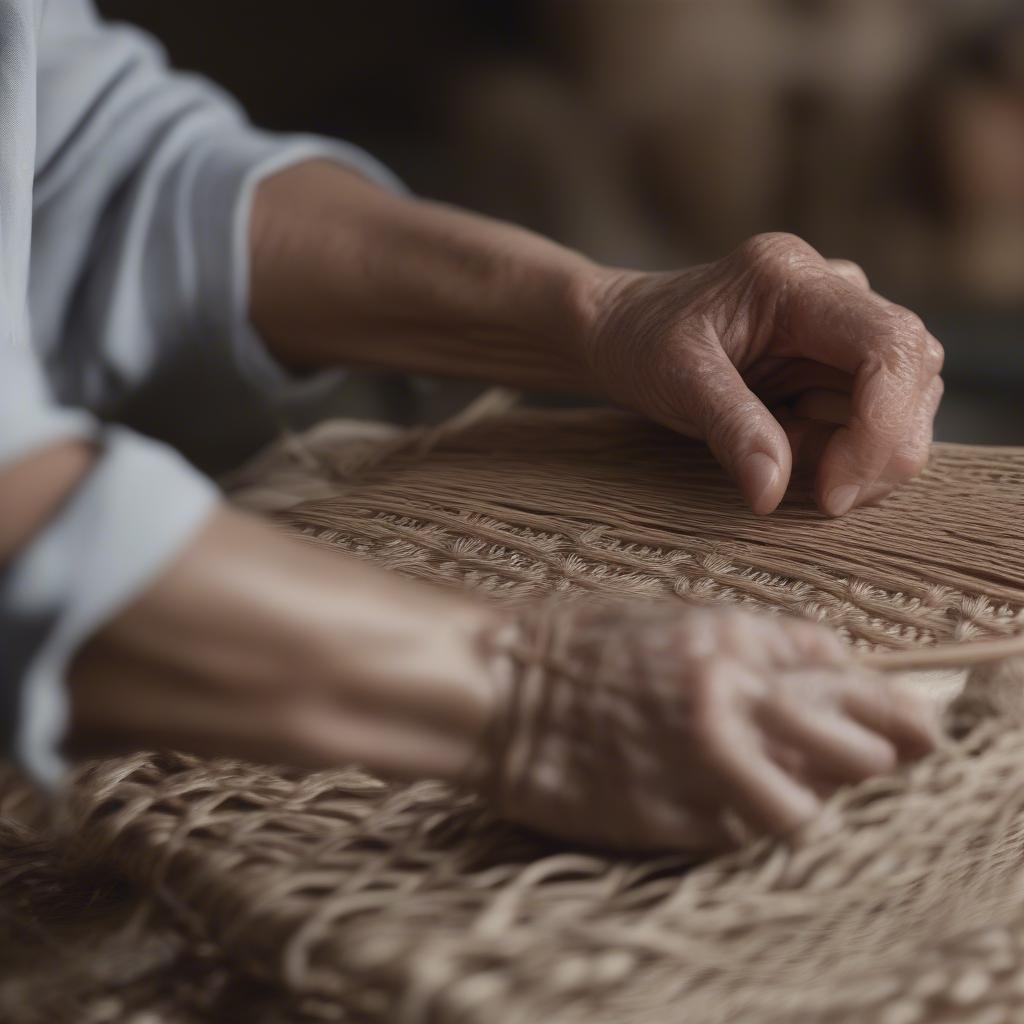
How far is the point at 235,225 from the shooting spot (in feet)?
2.66

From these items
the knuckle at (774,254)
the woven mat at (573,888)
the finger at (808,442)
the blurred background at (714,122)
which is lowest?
the woven mat at (573,888)

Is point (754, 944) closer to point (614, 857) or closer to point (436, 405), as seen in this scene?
point (614, 857)

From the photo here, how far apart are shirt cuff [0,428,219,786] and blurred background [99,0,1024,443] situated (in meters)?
1.39

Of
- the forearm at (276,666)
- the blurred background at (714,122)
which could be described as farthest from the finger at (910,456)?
the blurred background at (714,122)

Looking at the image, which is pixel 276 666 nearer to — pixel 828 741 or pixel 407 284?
pixel 828 741

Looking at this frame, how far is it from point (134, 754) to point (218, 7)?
4.33 ft

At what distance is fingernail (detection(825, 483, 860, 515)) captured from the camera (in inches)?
22.6

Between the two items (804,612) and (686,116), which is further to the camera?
(686,116)

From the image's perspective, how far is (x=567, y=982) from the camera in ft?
0.99

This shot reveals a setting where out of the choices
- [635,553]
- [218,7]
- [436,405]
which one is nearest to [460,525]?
[635,553]

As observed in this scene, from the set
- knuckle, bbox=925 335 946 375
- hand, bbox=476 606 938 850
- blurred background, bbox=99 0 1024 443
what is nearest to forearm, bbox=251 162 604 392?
knuckle, bbox=925 335 946 375

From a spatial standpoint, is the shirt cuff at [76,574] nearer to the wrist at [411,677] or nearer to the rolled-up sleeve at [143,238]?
the wrist at [411,677]

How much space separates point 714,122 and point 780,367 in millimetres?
1236

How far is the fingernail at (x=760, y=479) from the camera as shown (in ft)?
1.84
